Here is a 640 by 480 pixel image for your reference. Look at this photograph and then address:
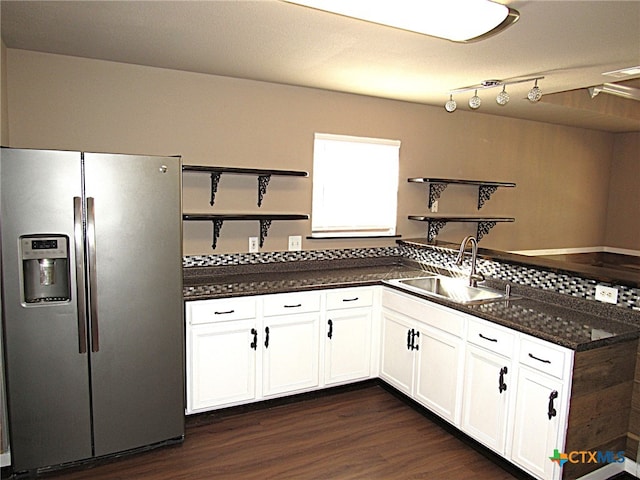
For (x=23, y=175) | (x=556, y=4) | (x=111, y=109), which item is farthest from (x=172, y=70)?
(x=556, y=4)

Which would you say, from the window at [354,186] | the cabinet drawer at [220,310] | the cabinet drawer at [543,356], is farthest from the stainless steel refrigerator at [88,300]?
the cabinet drawer at [543,356]

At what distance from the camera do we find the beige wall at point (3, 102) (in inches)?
101

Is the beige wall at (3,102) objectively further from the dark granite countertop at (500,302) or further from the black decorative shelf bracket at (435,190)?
the black decorative shelf bracket at (435,190)

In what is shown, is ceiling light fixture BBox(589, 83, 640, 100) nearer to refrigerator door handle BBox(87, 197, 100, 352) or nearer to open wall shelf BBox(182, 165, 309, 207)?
open wall shelf BBox(182, 165, 309, 207)

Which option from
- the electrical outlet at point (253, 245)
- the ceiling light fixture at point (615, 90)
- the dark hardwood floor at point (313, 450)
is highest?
the ceiling light fixture at point (615, 90)

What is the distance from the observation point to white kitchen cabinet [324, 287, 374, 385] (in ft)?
10.9

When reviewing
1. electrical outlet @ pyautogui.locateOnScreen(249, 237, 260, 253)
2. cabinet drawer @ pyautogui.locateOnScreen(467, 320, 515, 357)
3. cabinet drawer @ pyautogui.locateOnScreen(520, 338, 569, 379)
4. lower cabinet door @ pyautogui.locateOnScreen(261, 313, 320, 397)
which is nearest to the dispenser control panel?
lower cabinet door @ pyautogui.locateOnScreen(261, 313, 320, 397)

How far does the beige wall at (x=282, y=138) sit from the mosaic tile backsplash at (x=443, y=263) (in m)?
0.08

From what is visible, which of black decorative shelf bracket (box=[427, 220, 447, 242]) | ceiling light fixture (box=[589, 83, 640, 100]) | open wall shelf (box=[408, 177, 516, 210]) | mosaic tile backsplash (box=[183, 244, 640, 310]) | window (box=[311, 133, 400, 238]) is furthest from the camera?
black decorative shelf bracket (box=[427, 220, 447, 242])

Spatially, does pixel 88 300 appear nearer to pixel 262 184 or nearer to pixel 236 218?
pixel 236 218

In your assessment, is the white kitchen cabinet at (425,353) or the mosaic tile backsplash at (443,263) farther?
the white kitchen cabinet at (425,353)

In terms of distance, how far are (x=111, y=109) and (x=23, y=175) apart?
38.1 inches

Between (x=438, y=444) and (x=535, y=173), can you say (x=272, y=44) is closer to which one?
(x=438, y=444)

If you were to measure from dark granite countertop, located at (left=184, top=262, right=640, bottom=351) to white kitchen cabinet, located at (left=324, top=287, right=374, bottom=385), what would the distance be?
0.34 ft
